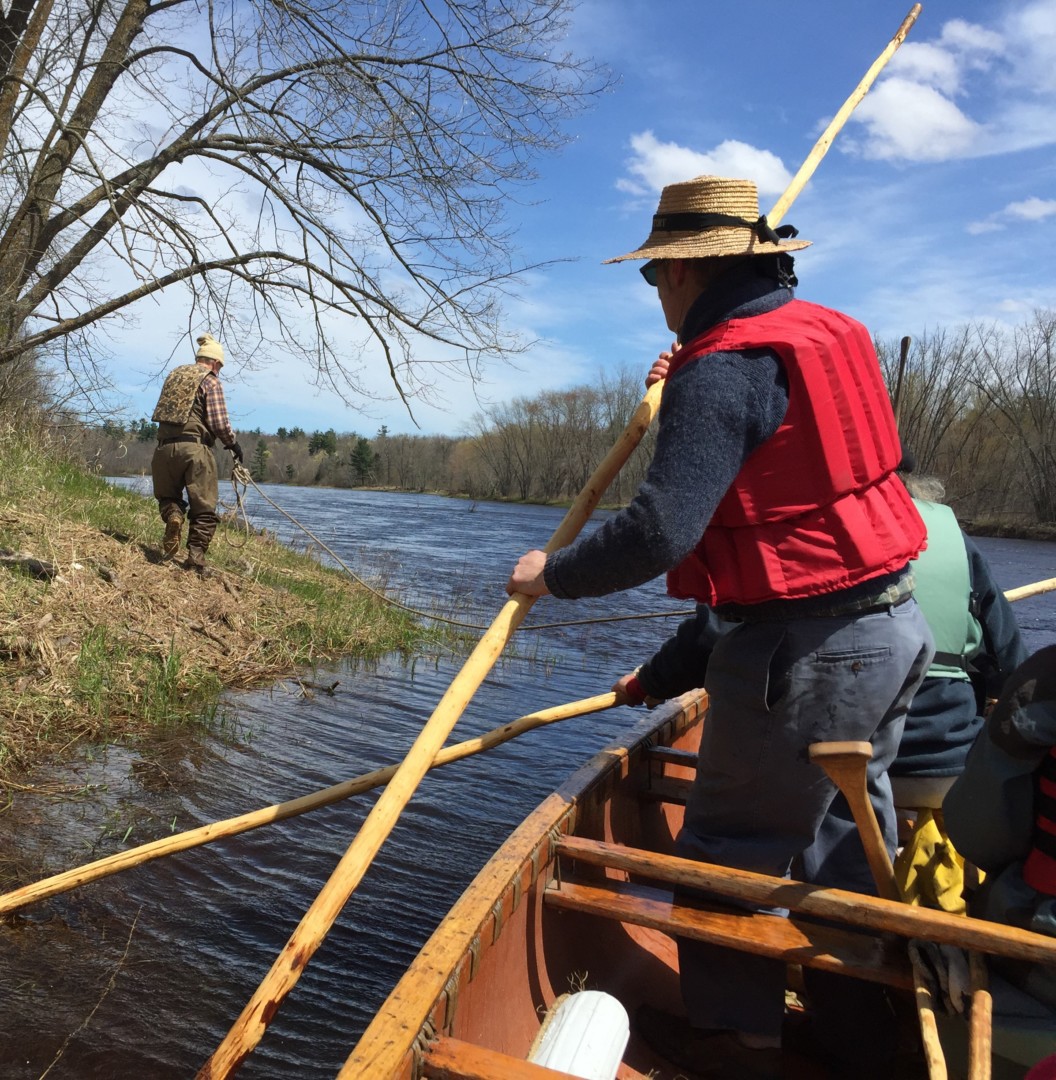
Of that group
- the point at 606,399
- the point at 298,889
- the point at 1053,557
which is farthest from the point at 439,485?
the point at 298,889

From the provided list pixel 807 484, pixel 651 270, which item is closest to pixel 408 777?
pixel 807 484

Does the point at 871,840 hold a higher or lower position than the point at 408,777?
lower

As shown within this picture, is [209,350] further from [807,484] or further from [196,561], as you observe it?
[807,484]

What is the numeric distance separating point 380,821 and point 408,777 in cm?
15

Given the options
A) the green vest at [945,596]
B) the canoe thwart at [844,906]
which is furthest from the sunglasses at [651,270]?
the canoe thwart at [844,906]

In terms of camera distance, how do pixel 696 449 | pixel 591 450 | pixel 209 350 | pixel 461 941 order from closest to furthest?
pixel 696 449, pixel 461 941, pixel 209 350, pixel 591 450

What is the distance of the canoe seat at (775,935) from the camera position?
2.15 metres

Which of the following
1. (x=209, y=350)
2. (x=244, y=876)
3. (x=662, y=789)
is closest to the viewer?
(x=662, y=789)

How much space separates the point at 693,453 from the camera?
1.91m

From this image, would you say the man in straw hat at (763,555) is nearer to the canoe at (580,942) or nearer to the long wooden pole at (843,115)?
the canoe at (580,942)

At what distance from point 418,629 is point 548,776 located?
4170mm

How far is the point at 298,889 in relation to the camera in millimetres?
3990

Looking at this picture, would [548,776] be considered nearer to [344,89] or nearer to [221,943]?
[221,943]

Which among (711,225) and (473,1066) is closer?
(473,1066)
